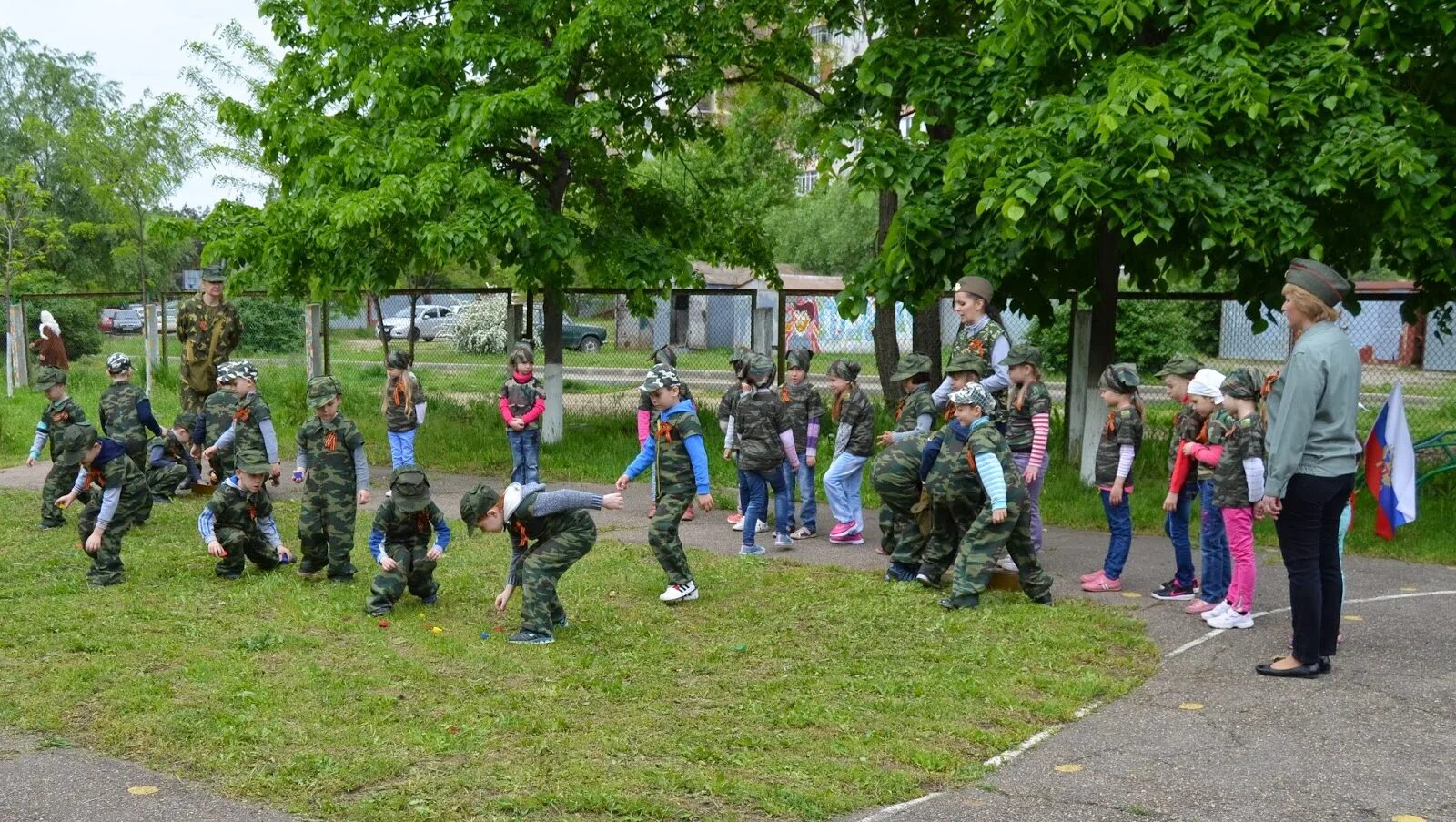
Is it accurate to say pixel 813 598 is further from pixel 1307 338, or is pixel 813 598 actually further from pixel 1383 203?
pixel 1383 203

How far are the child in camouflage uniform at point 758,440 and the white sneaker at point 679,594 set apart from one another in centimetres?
173

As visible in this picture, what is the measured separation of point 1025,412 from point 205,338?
8.74 meters

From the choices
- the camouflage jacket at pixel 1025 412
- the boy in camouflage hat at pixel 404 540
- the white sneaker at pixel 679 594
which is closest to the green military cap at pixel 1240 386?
the camouflage jacket at pixel 1025 412

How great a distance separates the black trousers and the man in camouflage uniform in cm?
1073

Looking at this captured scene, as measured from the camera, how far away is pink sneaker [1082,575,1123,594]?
9.36 meters

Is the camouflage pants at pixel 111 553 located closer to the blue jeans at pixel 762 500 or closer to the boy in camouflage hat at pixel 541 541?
the boy in camouflage hat at pixel 541 541

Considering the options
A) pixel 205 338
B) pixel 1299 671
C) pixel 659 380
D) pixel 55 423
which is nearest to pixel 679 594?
pixel 659 380

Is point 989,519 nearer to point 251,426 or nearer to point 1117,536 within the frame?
point 1117,536

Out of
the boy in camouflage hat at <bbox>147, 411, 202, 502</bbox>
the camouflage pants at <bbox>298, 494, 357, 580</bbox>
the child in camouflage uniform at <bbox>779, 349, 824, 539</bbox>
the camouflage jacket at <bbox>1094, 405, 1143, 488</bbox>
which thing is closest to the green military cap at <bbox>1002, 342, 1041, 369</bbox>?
the camouflage jacket at <bbox>1094, 405, 1143, 488</bbox>

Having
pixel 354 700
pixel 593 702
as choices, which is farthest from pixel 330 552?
pixel 593 702

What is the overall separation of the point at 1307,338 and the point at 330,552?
6.60 metres

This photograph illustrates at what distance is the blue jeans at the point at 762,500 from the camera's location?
1077cm

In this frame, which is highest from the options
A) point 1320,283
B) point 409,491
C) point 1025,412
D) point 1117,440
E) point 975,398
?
point 1320,283

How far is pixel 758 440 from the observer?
1070 cm
